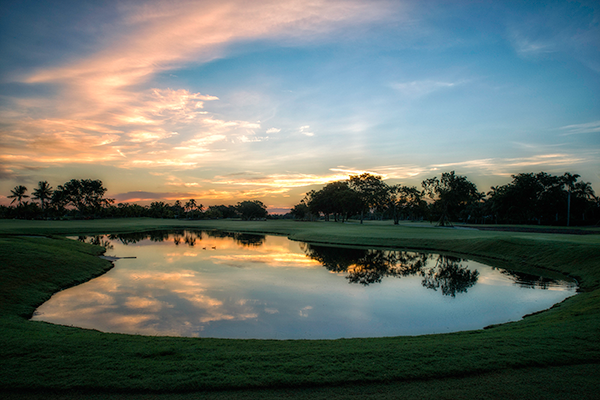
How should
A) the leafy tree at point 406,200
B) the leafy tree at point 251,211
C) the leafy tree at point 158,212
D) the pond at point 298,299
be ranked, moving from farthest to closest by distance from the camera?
1. the leafy tree at point 251,211
2. the leafy tree at point 158,212
3. the leafy tree at point 406,200
4. the pond at point 298,299

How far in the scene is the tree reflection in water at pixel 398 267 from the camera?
2100 centimetres

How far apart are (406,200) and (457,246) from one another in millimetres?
57063

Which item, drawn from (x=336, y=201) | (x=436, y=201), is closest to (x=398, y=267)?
(x=436, y=201)

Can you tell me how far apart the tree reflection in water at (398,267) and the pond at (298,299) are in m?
0.13

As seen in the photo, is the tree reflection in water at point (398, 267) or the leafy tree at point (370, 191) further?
the leafy tree at point (370, 191)

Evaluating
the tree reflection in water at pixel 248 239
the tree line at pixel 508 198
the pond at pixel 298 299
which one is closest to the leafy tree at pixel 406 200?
the tree line at pixel 508 198

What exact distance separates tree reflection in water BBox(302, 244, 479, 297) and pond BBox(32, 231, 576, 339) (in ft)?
0.41

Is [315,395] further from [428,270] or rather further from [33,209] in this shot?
[33,209]

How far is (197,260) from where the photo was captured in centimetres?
3020

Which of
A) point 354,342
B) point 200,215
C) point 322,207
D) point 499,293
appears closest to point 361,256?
point 499,293

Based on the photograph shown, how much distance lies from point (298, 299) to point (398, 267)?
44.6 feet

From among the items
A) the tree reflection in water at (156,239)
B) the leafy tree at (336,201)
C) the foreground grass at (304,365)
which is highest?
the leafy tree at (336,201)

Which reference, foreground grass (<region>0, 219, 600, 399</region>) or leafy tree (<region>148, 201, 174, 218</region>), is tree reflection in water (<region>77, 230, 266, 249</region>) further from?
leafy tree (<region>148, 201, 174, 218</region>)

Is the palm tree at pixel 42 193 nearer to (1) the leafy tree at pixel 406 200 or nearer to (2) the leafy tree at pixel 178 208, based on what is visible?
(2) the leafy tree at pixel 178 208
